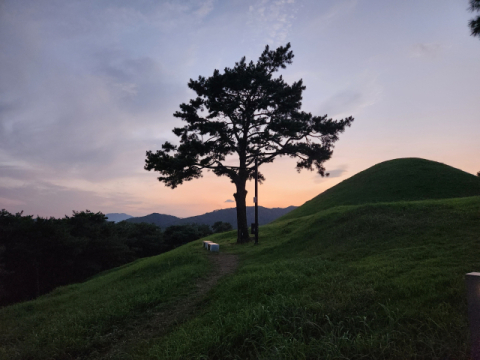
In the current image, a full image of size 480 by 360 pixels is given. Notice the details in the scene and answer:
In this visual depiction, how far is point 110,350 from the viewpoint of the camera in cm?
633

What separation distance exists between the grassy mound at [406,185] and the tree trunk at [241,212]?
12997 mm

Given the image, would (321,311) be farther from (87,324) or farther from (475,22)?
(475,22)

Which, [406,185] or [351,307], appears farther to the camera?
[406,185]

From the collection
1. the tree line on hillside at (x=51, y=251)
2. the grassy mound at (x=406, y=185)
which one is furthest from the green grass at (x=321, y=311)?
the tree line on hillside at (x=51, y=251)

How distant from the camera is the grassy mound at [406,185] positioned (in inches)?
1099

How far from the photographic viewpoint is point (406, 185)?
1203 inches

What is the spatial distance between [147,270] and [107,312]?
6.86m

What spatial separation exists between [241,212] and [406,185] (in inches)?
769

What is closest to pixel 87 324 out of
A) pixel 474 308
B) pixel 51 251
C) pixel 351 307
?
pixel 351 307

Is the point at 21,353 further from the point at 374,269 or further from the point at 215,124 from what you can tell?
the point at 215,124

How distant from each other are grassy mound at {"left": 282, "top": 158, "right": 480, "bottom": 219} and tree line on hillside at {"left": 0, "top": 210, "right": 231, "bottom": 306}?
27143 mm

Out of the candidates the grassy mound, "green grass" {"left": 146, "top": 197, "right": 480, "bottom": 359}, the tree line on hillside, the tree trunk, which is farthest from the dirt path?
the tree line on hillside

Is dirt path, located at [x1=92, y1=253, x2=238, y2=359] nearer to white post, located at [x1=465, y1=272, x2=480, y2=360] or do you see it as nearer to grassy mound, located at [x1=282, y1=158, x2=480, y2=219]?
white post, located at [x1=465, y1=272, x2=480, y2=360]

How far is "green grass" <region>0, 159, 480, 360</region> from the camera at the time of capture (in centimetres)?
459
